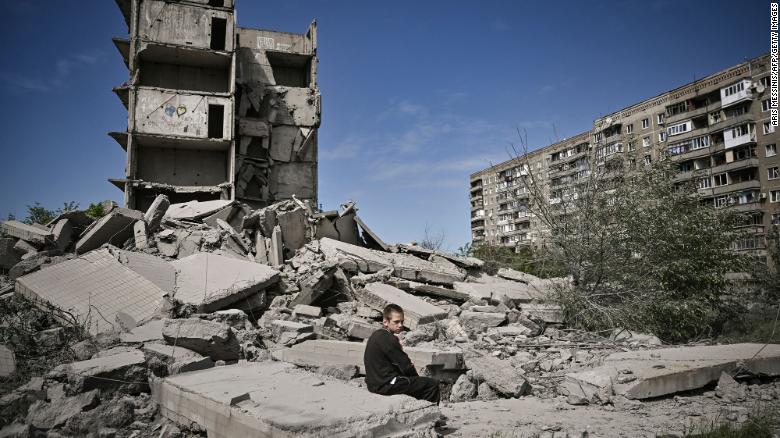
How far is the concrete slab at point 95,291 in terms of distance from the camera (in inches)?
255

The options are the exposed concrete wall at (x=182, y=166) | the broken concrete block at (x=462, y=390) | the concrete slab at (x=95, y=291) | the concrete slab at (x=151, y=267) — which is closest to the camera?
the broken concrete block at (x=462, y=390)

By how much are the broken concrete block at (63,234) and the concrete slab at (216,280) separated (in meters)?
2.98

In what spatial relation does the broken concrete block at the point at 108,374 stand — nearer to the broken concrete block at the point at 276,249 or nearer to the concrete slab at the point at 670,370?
the concrete slab at the point at 670,370

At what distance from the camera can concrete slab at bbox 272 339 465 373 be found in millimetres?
5352

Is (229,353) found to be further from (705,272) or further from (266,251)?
(705,272)

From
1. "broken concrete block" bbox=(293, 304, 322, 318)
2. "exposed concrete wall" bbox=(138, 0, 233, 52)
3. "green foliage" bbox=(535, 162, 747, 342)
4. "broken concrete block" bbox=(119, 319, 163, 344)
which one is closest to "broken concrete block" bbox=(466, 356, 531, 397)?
"broken concrete block" bbox=(293, 304, 322, 318)

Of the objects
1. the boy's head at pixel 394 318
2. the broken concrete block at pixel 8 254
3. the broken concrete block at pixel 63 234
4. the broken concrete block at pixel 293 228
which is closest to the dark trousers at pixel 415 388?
the boy's head at pixel 394 318

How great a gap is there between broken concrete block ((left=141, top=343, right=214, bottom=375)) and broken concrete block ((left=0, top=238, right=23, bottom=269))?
20.5 ft

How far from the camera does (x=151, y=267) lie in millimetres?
8164

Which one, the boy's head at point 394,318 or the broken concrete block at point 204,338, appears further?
the broken concrete block at point 204,338

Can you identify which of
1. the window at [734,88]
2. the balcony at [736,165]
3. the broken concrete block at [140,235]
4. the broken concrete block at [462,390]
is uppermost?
the window at [734,88]

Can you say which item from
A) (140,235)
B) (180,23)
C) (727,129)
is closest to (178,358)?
(140,235)

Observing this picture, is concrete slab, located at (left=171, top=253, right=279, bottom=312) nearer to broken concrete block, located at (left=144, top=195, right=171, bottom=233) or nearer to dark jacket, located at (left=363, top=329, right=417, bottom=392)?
broken concrete block, located at (left=144, top=195, right=171, bottom=233)

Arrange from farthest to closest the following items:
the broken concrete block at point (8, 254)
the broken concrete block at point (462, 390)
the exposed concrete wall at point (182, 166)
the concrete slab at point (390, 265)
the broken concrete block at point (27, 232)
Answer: the exposed concrete wall at point (182, 166)
the concrete slab at point (390, 265)
the broken concrete block at point (27, 232)
the broken concrete block at point (8, 254)
the broken concrete block at point (462, 390)
